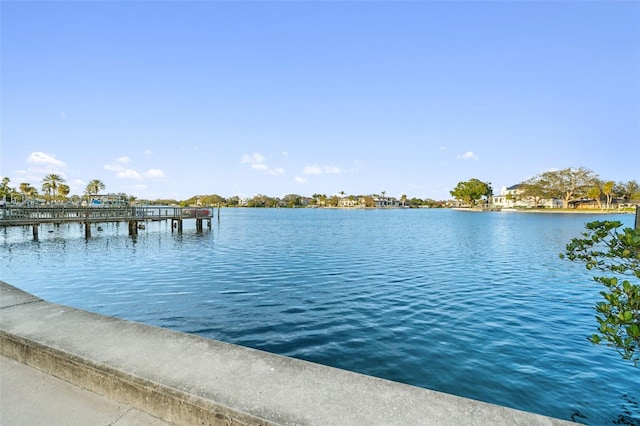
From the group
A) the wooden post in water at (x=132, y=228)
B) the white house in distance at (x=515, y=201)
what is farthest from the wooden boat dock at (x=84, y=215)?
the white house in distance at (x=515, y=201)

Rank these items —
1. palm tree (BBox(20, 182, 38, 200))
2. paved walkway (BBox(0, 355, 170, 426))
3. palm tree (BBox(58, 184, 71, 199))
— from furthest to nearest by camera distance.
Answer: palm tree (BBox(58, 184, 71, 199))
palm tree (BBox(20, 182, 38, 200))
paved walkway (BBox(0, 355, 170, 426))

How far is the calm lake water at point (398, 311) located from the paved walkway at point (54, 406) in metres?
4.67

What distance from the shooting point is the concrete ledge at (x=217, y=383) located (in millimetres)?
2301

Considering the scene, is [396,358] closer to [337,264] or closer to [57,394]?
[57,394]

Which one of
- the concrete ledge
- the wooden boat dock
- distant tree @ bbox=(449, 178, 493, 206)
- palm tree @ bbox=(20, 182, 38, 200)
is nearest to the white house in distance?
distant tree @ bbox=(449, 178, 493, 206)

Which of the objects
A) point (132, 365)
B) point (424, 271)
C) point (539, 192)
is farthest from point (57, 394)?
point (539, 192)

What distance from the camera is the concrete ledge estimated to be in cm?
Result: 230

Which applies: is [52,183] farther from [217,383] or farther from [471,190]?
[471,190]

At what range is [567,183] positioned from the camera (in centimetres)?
12769

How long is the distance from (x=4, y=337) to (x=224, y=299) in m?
8.06

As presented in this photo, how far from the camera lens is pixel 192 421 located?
2.49 m

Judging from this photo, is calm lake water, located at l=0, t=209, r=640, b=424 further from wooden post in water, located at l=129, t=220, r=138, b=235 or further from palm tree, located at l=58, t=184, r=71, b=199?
palm tree, located at l=58, t=184, r=71, b=199

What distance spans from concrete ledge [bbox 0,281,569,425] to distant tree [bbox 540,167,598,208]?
158m

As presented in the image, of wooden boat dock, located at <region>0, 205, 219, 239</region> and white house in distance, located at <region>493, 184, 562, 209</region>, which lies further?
white house in distance, located at <region>493, 184, 562, 209</region>
